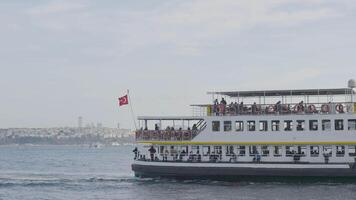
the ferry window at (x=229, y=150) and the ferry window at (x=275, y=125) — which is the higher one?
the ferry window at (x=275, y=125)

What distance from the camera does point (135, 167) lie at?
152 feet

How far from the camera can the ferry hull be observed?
42.2 meters

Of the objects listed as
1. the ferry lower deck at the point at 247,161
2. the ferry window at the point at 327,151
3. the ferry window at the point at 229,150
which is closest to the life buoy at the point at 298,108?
the ferry lower deck at the point at 247,161

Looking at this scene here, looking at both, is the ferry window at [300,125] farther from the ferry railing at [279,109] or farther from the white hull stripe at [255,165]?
the white hull stripe at [255,165]

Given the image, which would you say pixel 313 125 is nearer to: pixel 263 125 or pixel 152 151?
pixel 263 125

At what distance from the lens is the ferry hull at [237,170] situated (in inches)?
1660

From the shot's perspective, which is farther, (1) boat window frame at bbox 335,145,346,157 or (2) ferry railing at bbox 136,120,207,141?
(2) ferry railing at bbox 136,120,207,141

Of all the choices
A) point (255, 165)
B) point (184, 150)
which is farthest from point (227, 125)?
point (184, 150)

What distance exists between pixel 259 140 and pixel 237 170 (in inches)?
104

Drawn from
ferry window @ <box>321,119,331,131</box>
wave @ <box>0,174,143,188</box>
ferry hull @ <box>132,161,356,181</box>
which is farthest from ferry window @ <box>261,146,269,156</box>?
wave @ <box>0,174,143,188</box>

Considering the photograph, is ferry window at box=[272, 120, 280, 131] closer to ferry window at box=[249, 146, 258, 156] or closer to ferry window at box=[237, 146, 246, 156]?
ferry window at box=[249, 146, 258, 156]

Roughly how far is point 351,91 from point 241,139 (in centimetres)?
837

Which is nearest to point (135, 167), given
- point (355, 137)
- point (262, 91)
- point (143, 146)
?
point (143, 146)

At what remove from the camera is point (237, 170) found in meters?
43.7
